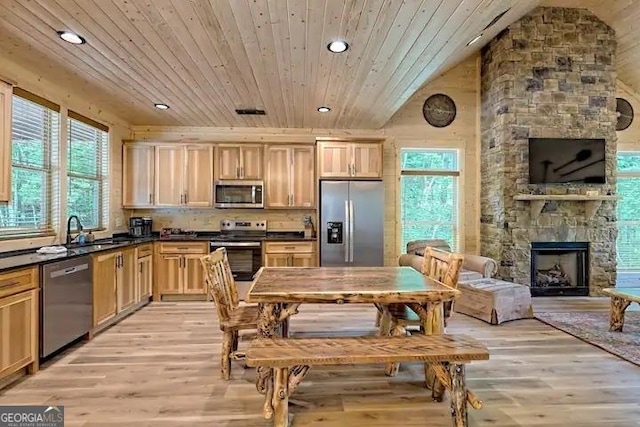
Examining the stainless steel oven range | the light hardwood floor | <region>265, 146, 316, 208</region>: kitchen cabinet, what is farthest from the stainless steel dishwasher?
<region>265, 146, 316, 208</region>: kitchen cabinet

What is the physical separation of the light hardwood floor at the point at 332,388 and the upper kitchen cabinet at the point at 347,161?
109 inches

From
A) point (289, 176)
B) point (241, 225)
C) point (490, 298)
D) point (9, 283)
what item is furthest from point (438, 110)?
point (9, 283)

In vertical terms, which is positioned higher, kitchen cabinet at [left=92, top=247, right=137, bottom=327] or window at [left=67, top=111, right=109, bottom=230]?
window at [left=67, top=111, right=109, bottom=230]

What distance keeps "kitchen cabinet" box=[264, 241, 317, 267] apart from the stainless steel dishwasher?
7.54 feet

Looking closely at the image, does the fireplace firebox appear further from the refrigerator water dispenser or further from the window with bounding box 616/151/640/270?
the refrigerator water dispenser

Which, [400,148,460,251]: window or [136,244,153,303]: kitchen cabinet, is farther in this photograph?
[400,148,460,251]: window

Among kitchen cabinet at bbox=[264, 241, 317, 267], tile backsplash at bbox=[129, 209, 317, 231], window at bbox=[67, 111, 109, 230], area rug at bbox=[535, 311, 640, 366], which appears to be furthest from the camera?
tile backsplash at bbox=[129, 209, 317, 231]

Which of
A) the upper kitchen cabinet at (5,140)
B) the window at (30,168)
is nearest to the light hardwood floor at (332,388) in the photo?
the window at (30,168)

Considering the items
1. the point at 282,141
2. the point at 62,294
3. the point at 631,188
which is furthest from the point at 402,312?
the point at 631,188

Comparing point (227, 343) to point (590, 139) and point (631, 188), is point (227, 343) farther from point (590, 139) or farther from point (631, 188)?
point (631, 188)

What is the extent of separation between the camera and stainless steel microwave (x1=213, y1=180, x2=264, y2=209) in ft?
18.8

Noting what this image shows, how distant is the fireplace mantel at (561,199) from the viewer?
5.51 m

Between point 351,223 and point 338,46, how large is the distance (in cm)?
289

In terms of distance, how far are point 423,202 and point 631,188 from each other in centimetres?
348
